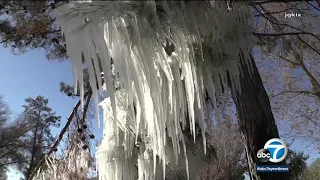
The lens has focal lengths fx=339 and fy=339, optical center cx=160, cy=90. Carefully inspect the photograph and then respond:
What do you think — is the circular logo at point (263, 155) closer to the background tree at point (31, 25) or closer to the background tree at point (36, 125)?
the background tree at point (31, 25)

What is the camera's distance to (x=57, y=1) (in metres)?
1.13

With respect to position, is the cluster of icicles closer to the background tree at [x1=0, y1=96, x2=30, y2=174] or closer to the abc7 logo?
the abc7 logo

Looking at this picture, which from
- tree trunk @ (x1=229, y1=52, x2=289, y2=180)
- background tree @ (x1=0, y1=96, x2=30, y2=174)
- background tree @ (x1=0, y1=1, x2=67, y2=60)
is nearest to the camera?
background tree @ (x1=0, y1=1, x2=67, y2=60)

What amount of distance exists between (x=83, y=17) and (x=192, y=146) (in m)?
1.95

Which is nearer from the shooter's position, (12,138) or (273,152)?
(273,152)

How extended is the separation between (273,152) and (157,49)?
6.63ft

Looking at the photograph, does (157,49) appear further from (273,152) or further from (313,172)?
(313,172)

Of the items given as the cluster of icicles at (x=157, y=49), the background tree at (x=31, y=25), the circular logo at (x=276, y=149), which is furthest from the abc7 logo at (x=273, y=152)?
the background tree at (x=31, y=25)

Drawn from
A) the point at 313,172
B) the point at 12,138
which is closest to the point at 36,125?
the point at 12,138

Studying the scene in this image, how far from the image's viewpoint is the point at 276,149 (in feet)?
10.0

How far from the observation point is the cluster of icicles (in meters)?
1.21

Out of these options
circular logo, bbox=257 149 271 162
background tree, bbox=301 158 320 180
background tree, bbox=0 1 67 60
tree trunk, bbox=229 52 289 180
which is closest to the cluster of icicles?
background tree, bbox=0 1 67 60

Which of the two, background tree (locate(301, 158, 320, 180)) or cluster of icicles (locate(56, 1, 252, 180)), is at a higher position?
cluster of icicles (locate(56, 1, 252, 180))

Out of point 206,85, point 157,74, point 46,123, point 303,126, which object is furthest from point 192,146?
point 46,123
